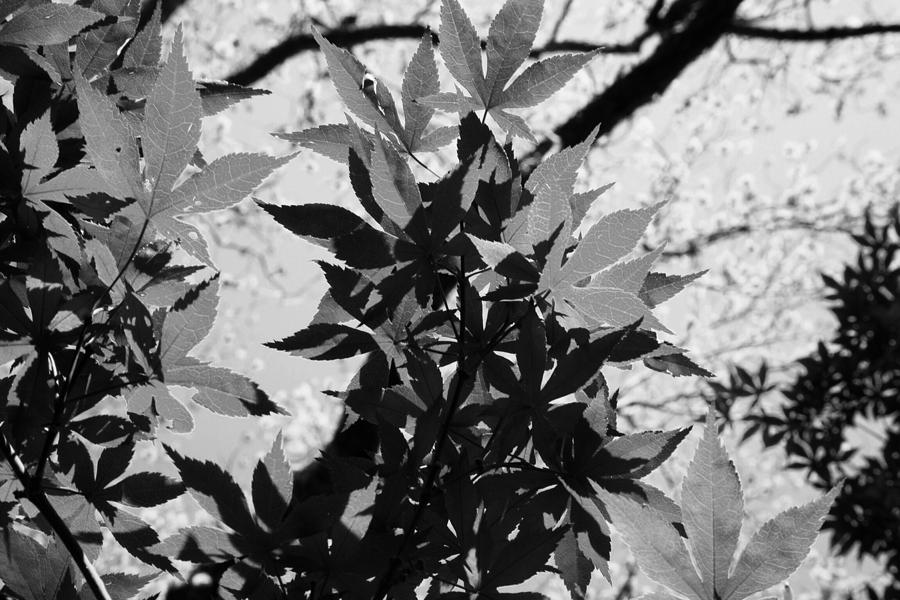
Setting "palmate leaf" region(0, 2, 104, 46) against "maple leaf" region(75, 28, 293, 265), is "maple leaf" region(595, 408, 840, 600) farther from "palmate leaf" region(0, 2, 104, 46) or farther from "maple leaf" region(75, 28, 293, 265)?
"palmate leaf" region(0, 2, 104, 46)

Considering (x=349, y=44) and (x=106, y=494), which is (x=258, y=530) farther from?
(x=349, y=44)

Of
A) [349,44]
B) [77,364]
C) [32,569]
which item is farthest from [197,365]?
[349,44]

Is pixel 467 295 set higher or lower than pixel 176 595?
higher

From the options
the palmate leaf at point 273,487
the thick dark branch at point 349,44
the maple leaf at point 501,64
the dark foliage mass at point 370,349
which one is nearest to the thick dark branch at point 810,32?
the thick dark branch at point 349,44

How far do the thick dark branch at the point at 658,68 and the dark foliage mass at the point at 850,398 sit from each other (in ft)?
6.19

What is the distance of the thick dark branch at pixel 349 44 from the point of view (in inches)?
187

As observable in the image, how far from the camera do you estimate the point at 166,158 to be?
65cm

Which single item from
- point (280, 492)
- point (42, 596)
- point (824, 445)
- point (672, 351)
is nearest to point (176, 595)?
point (42, 596)

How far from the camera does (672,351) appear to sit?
721 mm

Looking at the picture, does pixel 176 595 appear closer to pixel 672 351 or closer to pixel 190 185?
pixel 190 185

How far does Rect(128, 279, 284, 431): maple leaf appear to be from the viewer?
2.31ft

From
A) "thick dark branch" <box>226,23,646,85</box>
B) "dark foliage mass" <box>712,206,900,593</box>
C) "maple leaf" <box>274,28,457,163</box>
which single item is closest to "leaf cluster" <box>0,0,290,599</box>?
"maple leaf" <box>274,28,457,163</box>

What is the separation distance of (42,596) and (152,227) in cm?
39

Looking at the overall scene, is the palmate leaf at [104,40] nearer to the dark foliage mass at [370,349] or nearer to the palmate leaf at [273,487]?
the dark foliage mass at [370,349]
